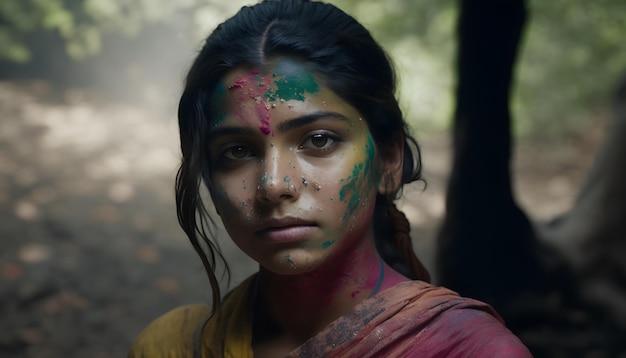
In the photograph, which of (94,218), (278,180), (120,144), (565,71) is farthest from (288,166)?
(565,71)

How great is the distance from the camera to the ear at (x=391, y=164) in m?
1.78

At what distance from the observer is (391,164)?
1.79 m

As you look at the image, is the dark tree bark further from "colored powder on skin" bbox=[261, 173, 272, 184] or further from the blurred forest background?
"colored powder on skin" bbox=[261, 173, 272, 184]

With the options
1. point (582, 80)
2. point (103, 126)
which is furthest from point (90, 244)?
point (582, 80)

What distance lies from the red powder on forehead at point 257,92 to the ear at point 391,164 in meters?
0.35

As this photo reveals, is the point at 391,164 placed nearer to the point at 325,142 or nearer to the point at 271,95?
the point at 325,142

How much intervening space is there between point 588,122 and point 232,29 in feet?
24.6

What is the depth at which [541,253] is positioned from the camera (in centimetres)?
399

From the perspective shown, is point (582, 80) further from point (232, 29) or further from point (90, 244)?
point (232, 29)

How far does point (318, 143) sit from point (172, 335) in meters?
0.70

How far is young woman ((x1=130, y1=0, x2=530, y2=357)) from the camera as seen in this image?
153cm

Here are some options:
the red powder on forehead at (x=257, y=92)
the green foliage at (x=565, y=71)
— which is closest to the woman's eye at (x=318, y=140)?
the red powder on forehead at (x=257, y=92)

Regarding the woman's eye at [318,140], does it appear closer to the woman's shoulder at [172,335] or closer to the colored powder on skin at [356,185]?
the colored powder on skin at [356,185]

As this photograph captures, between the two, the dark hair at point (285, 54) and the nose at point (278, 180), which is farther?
the dark hair at point (285, 54)
